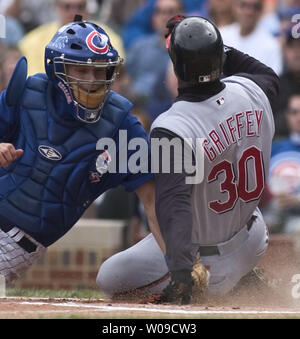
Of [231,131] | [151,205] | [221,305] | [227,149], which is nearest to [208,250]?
[221,305]

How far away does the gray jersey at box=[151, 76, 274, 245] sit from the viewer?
5613 millimetres

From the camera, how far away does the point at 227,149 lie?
5.71 m

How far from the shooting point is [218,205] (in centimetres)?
584

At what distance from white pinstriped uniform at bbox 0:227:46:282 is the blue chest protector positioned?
8 cm

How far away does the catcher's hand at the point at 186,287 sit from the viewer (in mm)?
5168

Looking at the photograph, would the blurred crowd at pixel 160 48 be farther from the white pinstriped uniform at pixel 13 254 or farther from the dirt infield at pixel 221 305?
the white pinstriped uniform at pixel 13 254

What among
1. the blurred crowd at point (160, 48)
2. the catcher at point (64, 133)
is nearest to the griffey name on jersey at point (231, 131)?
the catcher at point (64, 133)

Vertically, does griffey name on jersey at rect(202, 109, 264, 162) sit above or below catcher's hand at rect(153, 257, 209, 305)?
above

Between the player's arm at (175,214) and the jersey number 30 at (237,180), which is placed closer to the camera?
the player's arm at (175,214)

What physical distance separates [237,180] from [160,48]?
4821 mm

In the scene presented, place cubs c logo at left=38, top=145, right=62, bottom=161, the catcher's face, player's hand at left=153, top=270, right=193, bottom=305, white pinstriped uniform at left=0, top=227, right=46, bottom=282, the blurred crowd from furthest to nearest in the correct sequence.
Result: the blurred crowd → white pinstriped uniform at left=0, top=227, right=46, bottom=282 → cubs c logo at left=38, top=145, right=62, bottom=161 → the catcher's face → player's hand at left=153, top=270, right=193, bottom=305

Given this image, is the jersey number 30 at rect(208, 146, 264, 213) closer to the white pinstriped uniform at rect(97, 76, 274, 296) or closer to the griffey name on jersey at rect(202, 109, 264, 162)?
→ the white pinstriped uniform at rect(97, 76, 274, 296)

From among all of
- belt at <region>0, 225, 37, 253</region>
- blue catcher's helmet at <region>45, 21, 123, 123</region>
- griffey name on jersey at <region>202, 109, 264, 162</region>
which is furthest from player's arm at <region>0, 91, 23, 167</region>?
griffey name on jersey at <region>202, 109, 264, 162</region>
